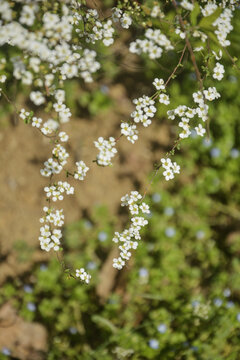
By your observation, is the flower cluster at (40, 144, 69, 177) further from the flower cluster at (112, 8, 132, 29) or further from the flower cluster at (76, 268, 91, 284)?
the flower cluster at (112, 8, 132, 29)

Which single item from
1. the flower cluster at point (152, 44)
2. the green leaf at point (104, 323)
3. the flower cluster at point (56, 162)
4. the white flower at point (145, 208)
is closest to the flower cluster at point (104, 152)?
the flower cluster at point (56, 162)

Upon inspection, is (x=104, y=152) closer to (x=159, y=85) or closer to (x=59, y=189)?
(x=59, y=189)

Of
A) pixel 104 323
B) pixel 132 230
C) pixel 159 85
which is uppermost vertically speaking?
pixel 159 85

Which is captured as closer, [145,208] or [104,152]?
[104,152]

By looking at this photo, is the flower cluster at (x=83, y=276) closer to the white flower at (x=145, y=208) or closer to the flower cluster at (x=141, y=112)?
the white flower at (x=145, y=208)

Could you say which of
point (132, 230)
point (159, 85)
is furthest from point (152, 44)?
point (132, 230)

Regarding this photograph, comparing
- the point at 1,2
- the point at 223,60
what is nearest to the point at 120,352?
the point at 1,2

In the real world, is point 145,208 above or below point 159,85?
below

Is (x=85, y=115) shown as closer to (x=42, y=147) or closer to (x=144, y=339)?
(x=42, y=147)
